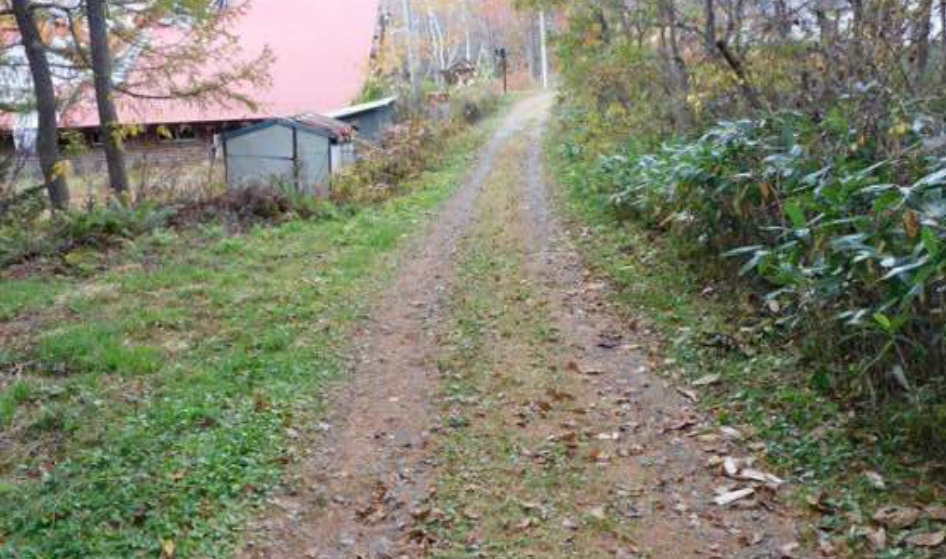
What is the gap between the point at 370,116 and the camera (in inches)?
912

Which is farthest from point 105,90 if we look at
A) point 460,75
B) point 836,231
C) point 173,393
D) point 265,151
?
point 460,75

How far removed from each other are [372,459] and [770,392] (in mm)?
2500

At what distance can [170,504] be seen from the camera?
4301 mm

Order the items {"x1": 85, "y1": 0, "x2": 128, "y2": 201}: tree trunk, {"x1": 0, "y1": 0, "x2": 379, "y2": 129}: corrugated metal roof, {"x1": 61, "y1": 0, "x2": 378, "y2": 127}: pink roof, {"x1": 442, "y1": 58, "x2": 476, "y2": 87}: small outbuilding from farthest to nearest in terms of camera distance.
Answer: {"x1": 442, "y1": 58, "x2": 476, "y2": 87}: small outbuilding < {"x1": 61, "y1": 0, "x2": 378, "y2": 127}: pink roof < {"x1": 0, "y1": 0, "x2": 379, "y2": 129}: corrugated metal roof < {"x1": 85, "y1": 0, "x2": 128, "y2": 201}: tree trunk

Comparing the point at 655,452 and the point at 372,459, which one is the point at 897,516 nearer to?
the point at 655,452

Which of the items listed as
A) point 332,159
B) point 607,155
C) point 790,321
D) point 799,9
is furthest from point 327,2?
point 790,321

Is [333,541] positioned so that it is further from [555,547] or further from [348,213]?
[348,213]

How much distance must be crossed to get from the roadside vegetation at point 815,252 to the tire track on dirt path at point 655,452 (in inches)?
8.5

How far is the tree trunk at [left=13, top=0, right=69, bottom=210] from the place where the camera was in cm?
1247

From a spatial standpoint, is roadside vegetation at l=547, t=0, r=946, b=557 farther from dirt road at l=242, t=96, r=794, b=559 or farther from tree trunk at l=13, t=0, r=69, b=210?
tree trunk at l=13, t=0, r=69, b=210

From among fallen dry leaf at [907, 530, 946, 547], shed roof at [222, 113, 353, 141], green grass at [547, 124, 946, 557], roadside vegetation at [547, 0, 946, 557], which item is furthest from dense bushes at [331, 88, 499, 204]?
fallen dry leaf at [907, 530, 946, 547]

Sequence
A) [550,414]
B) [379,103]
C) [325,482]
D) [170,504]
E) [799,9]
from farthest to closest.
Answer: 1. [379,103]
2. [799,9]
3. [550,414]
4. [325,482]
5. [170,504]

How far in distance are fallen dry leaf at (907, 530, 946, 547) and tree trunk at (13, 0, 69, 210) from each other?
1215 centimetres

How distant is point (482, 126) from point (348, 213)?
1531 cm
